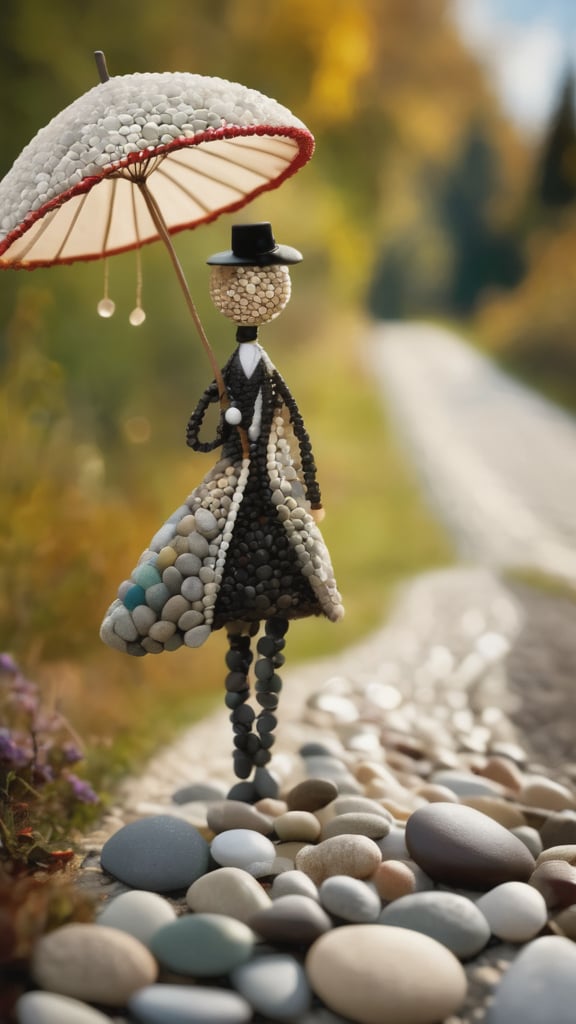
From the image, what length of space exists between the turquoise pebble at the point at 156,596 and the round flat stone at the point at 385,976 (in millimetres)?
1007

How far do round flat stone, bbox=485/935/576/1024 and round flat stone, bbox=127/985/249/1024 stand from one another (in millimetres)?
564

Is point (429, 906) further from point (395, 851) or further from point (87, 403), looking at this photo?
point (87, 403)

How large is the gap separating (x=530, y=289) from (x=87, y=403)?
460cm

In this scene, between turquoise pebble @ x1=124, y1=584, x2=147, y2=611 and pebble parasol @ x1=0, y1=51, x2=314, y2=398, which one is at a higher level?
pebble parasol @ x1=0, y1=51, x2=314, y2=398

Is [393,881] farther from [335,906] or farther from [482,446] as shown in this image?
[482,446]

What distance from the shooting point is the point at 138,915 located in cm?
253

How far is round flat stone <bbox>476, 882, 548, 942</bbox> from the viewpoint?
8.55ft

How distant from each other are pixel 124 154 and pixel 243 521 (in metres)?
1.06

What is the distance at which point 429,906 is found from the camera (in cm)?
260

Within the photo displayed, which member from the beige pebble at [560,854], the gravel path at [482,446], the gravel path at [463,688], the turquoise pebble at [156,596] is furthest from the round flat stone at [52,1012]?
the gravel path at [482,446]

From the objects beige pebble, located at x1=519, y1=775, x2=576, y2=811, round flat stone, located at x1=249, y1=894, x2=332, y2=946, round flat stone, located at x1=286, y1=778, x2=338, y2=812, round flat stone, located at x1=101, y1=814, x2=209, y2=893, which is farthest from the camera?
beige pebble, located at x1=519, y1=775, x2=576, y2=811

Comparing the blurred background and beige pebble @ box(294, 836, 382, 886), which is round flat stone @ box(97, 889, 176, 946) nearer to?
beige pebble @ box(294, 836, 382, 886)

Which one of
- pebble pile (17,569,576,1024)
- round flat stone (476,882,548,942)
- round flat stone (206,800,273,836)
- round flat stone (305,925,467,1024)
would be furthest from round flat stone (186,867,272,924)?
round flat stone (476,882,548,942)

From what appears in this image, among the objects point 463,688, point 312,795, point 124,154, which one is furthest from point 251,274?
point 463,688
